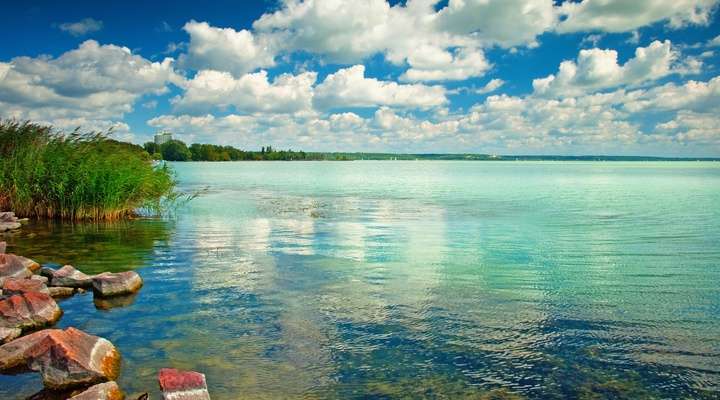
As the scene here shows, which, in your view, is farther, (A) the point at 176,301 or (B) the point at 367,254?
(B) the point at 367,254

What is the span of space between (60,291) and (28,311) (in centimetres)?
251

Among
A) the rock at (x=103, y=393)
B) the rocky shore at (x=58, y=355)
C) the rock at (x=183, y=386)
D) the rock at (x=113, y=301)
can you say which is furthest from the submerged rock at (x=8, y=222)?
the rock at (x=183, y=386)

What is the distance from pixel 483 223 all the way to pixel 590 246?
7867 millimetres

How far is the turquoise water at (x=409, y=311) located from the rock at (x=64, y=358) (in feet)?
1.08

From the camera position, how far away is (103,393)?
7.19 m

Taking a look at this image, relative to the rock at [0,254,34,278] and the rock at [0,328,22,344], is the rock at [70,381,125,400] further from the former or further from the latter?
the rock at [0,254,34,278]

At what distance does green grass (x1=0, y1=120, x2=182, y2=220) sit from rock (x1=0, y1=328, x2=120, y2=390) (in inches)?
779

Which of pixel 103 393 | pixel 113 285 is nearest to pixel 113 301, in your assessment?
pixel 113 285

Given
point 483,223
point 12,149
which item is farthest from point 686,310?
point 12,149

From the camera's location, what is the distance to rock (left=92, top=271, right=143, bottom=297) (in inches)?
509

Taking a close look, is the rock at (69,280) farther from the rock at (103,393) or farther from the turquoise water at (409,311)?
the rock at (103,393)

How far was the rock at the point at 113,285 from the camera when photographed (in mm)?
12938

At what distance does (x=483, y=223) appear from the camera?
94.1 feet

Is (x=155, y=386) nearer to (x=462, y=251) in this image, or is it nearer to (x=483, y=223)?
(x=462, y=251)
